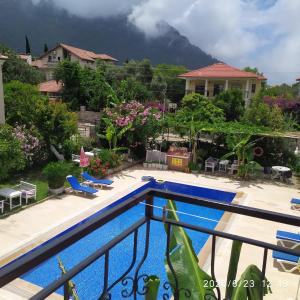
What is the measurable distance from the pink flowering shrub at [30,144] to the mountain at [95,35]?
477 ft

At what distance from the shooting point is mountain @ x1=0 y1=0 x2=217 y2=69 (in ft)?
520

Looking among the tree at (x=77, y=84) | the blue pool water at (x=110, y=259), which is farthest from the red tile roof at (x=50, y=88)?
the blue pool water at (x=110, y=259)

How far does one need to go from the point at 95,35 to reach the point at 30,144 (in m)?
169

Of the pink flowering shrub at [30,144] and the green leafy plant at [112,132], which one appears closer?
the pink flowering shrub at [30,144]

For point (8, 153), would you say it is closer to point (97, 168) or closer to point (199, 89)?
point (97, 168)

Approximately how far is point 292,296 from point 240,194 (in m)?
8.00

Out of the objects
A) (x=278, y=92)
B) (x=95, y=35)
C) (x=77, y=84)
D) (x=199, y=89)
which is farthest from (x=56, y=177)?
(x=95, y=35)

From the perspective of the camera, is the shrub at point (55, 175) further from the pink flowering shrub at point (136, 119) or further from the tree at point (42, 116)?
the pink flowering shrub at point (136, 119)

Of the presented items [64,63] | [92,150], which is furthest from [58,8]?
[92,150]

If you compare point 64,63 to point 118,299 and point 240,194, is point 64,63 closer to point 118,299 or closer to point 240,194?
point 240,194

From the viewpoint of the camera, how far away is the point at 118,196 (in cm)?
1392

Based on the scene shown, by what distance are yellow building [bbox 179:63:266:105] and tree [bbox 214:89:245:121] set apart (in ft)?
28.9

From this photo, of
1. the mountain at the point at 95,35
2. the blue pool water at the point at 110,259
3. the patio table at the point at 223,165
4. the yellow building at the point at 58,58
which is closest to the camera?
the blue pool water at the point at 110,259

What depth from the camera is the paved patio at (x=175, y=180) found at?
8523mm
